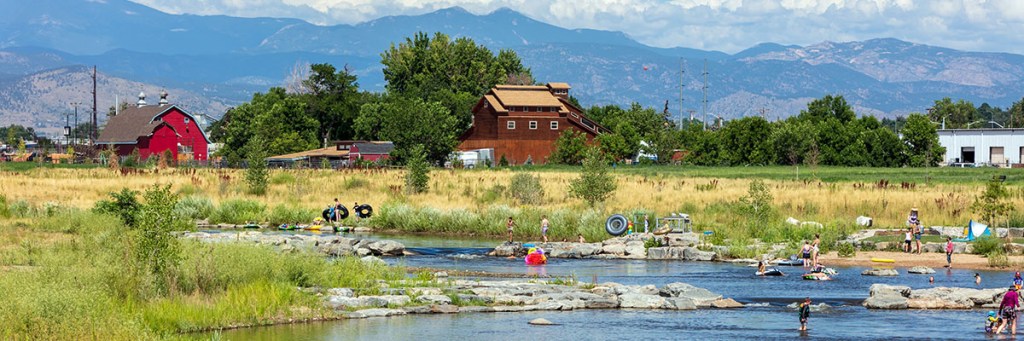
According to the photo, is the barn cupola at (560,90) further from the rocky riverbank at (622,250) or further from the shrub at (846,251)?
the shrub at (846,251)

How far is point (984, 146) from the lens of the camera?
118 meters

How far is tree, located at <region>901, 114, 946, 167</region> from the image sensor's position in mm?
113125

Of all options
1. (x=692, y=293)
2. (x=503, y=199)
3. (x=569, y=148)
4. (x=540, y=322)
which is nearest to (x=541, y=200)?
(x=503, y=199)

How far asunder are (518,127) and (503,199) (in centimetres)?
5338

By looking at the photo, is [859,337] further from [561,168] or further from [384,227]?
[561,168]

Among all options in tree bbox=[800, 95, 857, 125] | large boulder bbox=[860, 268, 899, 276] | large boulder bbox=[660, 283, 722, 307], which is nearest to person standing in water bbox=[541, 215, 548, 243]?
large boulder bbox=[860, 268, 899, 276]

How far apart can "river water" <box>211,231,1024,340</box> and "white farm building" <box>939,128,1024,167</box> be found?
81.8 m

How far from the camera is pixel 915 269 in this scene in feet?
134

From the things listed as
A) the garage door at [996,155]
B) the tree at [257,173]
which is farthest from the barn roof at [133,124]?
the garage door at [996,155]

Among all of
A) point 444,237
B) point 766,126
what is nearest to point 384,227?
point 444,237

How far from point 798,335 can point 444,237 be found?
28705 mm

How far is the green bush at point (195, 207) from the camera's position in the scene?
6075 centimetres

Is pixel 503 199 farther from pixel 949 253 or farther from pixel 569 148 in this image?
pixel 569 148

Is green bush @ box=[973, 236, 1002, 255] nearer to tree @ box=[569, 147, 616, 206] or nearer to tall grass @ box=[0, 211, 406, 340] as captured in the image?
tree @ box=[569, 147, 616, 206]
